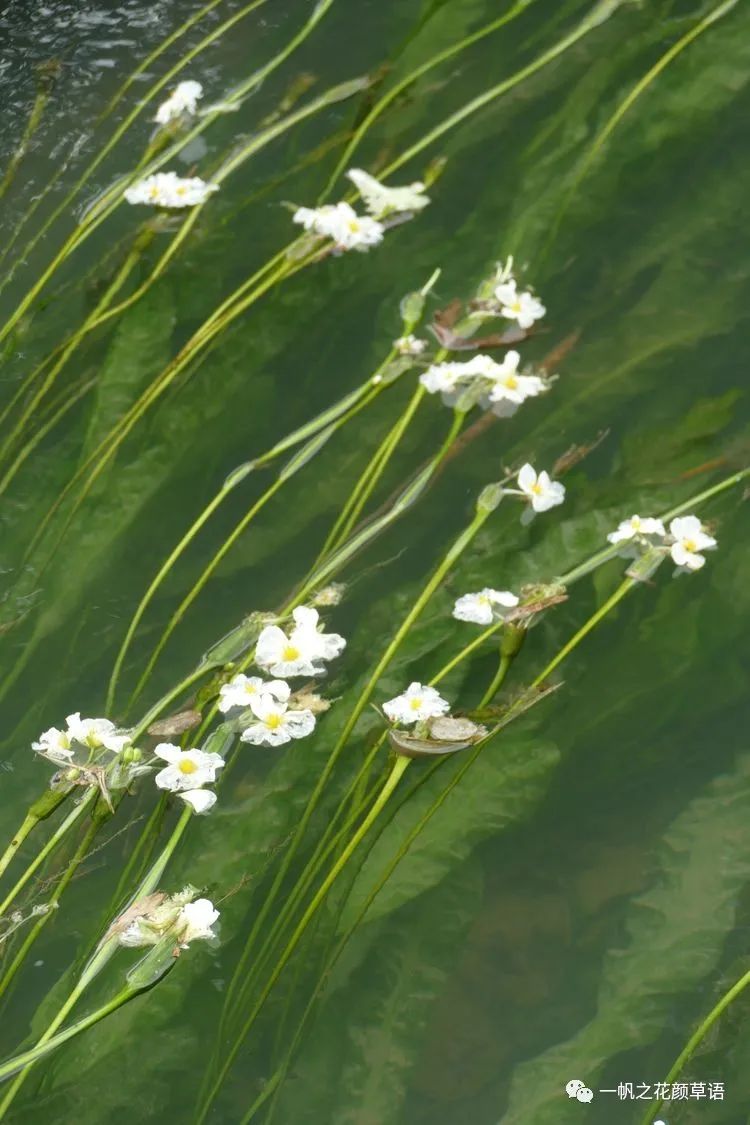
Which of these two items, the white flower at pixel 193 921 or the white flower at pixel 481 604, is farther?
the white flower at pixel 481 604

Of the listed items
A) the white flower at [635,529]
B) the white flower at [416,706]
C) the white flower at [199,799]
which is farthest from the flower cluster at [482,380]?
the white flower at [199,799]

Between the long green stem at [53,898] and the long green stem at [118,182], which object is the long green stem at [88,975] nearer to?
the long green stem at [53,898]

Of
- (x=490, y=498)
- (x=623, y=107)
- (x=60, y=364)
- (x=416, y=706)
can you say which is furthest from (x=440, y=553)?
(x=623, y=107)

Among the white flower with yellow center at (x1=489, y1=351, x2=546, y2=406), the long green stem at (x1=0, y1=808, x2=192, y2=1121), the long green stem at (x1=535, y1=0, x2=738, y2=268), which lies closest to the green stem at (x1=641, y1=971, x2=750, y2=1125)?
the long green stem at (x1=0, y1=808, x2=192, y2=1121)

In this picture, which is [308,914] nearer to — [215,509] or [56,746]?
[56,746]

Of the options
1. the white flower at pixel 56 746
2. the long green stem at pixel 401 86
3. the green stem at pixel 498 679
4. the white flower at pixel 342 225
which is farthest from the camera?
the long green stem at pixel 401 86

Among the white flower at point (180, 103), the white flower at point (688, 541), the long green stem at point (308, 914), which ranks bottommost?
the long green stem at point (308, 914)

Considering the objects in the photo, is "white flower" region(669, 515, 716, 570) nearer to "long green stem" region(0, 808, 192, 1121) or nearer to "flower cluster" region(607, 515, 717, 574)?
"flower cluster" region(607, 515, 717, 574)

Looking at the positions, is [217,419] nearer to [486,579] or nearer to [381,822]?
[486,579]

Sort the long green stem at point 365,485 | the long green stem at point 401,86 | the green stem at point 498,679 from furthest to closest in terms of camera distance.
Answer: the long green stem at point 401,86
the long green stem at point 365,485
the green stem at point 498,679
